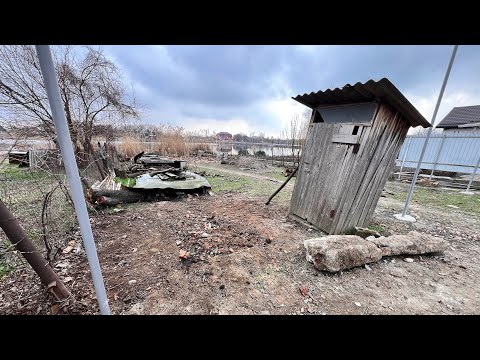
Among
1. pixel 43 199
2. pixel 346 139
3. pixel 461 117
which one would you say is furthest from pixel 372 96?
pixel 461 117

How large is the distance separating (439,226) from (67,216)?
803cm

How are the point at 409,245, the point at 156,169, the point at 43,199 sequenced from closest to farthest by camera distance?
the point at 43,199
the point at 409,245
the point at 156,169

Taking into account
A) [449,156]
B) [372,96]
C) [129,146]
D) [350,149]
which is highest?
[372,96]

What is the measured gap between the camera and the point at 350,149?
134 inches

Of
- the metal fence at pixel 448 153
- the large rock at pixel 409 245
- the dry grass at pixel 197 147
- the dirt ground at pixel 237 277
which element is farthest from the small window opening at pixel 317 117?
the dry grass at pixel 197 147

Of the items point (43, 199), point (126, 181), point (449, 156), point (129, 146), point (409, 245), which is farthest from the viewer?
point (129, 146)

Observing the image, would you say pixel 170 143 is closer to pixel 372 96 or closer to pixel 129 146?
pixel 129 146

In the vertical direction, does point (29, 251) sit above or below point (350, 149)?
below

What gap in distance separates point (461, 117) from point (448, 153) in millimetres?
8470

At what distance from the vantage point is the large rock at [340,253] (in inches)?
101

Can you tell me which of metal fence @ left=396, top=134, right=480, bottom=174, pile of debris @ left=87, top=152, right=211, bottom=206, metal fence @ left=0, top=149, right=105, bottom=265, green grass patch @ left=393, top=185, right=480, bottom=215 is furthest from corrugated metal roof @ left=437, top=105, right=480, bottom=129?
metal fence @ left=0, top=149, right=105, bottom=265

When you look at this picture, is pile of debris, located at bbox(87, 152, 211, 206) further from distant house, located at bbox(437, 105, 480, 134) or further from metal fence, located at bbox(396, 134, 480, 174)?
distant house, located at bbox(437, 105, 480, 134)

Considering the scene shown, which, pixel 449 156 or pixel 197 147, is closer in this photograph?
pixel 449 156
